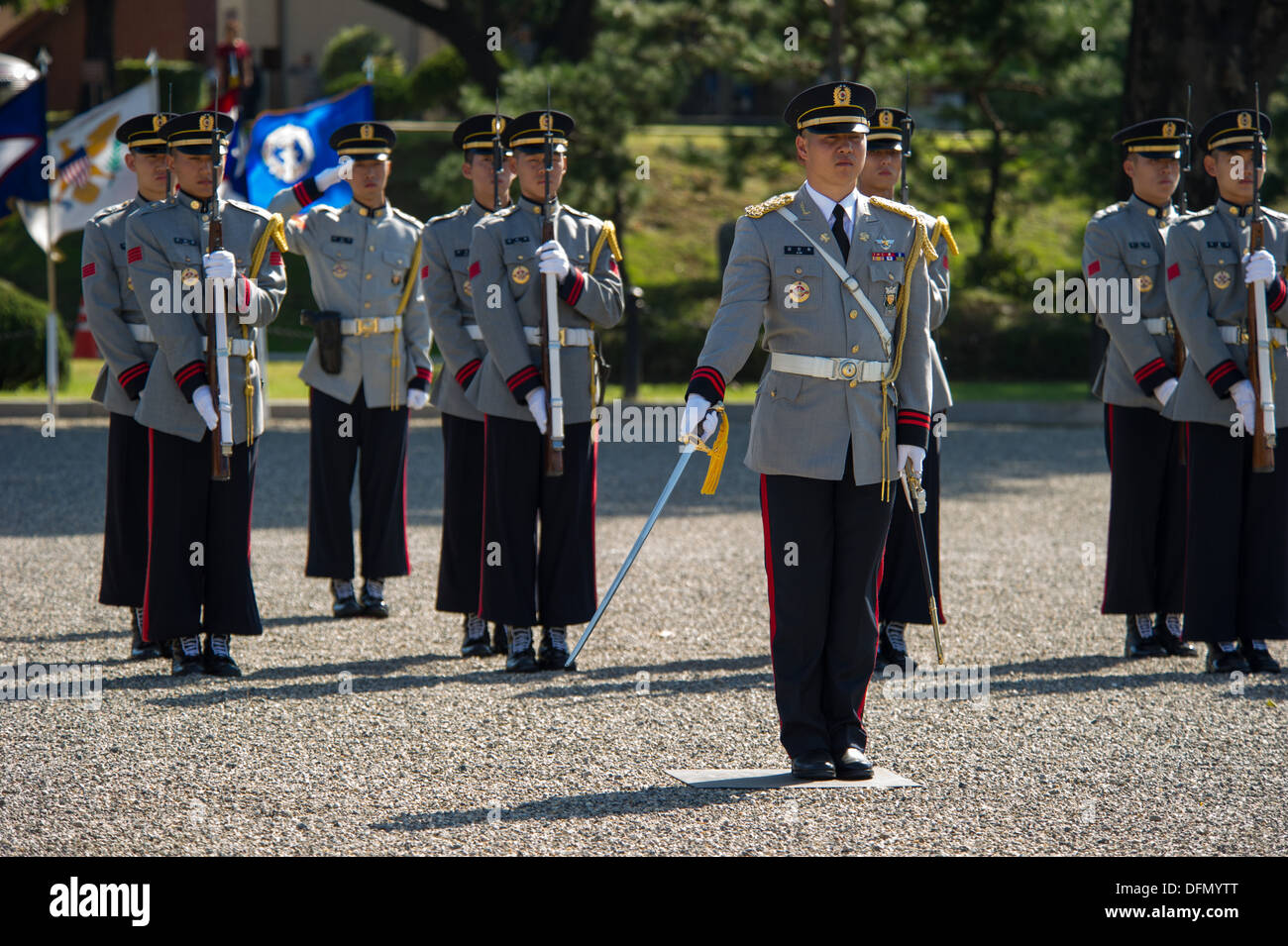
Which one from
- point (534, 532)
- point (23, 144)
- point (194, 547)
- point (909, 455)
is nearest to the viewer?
point (909, 455)

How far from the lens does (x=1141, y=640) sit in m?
7.10

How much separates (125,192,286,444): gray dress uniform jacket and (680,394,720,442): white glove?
237cm

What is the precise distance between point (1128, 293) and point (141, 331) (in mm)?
4007

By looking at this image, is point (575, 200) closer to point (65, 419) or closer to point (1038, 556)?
point (65, 419)

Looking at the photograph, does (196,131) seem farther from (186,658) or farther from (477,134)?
(186,658)

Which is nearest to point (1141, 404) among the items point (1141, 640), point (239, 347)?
point (1141, 640)

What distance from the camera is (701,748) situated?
5488 mm

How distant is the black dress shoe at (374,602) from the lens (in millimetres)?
7820

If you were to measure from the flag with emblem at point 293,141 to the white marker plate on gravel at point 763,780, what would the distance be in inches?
342

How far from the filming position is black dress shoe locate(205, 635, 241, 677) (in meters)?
6.54

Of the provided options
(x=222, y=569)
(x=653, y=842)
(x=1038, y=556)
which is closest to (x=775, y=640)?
(x=653, y=842)

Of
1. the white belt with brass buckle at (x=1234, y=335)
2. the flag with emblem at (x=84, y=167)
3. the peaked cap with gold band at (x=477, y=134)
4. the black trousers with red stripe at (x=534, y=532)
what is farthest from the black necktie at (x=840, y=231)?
the flag with emblem at (x=84, y=167)

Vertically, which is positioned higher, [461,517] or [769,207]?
[769,207]

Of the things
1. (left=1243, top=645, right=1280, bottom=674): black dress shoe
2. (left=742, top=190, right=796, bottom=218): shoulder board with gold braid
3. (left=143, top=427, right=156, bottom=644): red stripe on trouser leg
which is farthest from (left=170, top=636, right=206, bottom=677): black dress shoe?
(left=1243, top=645, right=1280, bottom=674): black dress shoe
